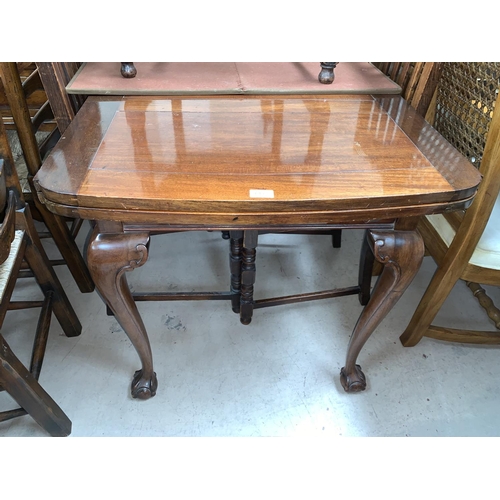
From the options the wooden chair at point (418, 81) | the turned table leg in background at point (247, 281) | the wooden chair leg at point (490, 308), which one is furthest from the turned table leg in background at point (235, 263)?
the wooden chair leg at point (490, 308)

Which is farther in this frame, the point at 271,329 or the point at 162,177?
the point at 271,329

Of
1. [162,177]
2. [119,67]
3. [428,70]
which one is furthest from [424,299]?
[119,67]

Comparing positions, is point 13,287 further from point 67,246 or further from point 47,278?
point 67,246

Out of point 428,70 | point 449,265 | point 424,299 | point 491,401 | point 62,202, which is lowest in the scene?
point 491,401

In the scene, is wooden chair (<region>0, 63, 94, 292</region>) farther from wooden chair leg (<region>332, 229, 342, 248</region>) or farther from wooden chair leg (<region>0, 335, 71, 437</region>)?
wooden chair leg (<region>332, 229, 342, 248</region>)

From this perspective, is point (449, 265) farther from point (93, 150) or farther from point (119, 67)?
point (119, 67)

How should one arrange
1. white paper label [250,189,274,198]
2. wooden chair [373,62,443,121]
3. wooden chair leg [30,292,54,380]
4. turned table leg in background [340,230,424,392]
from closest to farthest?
white paper label [250,189,274,198] → turned table leg in background [340,230,424,392] → wooden chair [373,62,443,121] → wooden chair leg [30,292,54,380]

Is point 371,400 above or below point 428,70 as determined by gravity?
below

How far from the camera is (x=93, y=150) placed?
0.83 m

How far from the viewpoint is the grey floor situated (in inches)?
45.4

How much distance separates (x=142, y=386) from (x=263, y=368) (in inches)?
14.7

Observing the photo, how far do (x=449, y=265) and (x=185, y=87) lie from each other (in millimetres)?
855

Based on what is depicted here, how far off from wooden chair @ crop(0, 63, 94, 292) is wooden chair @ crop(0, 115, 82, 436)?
17 cm

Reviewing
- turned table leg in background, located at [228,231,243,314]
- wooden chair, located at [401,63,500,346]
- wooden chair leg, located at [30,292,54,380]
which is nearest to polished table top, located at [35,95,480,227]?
wooden chair, located at [401,63,500,346]
